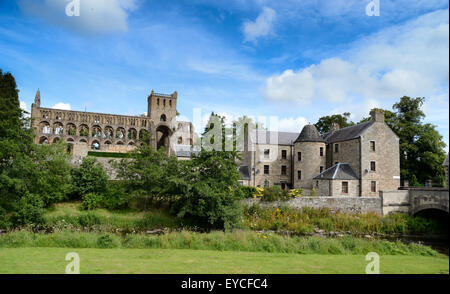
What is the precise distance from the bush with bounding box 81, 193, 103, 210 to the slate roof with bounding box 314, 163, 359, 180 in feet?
61.2

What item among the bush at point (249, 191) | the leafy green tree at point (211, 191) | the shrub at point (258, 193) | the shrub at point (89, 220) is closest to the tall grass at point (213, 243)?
the leafy green tree at point (211, 191)

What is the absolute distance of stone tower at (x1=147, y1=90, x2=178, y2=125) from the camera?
163 feet

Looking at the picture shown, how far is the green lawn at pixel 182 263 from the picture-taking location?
26.8 ft

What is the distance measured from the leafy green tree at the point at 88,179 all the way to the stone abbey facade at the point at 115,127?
18722 millimetres

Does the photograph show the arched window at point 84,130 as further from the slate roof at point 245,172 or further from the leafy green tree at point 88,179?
the slate roof at point 245,172

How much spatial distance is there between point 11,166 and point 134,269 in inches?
645

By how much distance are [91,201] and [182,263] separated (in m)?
15.0

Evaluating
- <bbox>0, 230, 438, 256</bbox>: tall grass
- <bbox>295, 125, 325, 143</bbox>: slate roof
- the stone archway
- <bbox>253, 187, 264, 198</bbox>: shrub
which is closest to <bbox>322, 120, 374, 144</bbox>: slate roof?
<bbox>295, 125, 325, 143</bbox>: slate roof

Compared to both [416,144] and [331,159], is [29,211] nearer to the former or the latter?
[331,159]

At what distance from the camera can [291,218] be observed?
22406 mm

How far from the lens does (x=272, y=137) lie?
32.3 metres

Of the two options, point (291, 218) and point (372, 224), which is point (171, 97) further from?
point (372, 224)

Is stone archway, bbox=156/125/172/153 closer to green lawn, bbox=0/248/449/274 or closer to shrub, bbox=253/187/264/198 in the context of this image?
shrub, bbox=253/187/264/198
